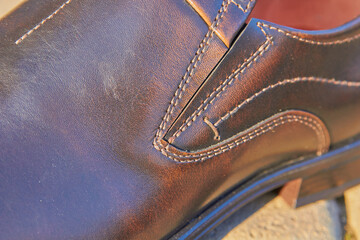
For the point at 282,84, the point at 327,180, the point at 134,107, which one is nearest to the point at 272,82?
the point at 282,84

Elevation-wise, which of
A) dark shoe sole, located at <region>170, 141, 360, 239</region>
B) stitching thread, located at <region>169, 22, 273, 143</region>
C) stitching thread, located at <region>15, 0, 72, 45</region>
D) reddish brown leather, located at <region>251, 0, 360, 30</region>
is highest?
reddish brown leather, located at <region>251, 0, 360, 30</region>

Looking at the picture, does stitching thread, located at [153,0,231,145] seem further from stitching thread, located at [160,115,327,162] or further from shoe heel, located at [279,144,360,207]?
shoe heel, located at [279,144,360,207]

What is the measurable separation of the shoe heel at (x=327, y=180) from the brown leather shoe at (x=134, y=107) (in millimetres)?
287

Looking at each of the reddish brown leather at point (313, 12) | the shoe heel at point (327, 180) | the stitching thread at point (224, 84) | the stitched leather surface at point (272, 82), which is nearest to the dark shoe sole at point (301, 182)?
the shoe heel at point (327, 180)

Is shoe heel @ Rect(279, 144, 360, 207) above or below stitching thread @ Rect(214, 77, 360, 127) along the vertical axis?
below

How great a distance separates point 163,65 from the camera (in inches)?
28.5

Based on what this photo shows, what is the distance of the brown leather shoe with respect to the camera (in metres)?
0.65

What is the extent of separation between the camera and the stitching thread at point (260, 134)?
0.76 meters

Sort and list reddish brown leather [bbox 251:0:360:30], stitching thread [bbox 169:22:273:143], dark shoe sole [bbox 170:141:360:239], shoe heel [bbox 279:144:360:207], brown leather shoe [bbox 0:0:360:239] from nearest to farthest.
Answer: brown leather shoe [bbox 0:0:360:239], stitching thread [bbox 169:22:273:143], dark shoe sole [bbox 170:141:360:239], shoe heel [bbox 279:144:360:207], reddish brown leather [bbox 251:0:360:30]

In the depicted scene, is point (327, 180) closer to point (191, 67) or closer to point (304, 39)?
point (304, 39)

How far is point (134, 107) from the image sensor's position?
2.33ft

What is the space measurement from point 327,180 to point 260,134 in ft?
1.28

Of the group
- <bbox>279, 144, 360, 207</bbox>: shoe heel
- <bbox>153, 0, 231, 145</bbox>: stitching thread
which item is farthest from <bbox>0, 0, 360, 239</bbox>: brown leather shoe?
<bbox>279, 144, 360, 207</bbox>: shoe heel

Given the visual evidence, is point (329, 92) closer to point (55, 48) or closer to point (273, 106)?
point (273, 106)
